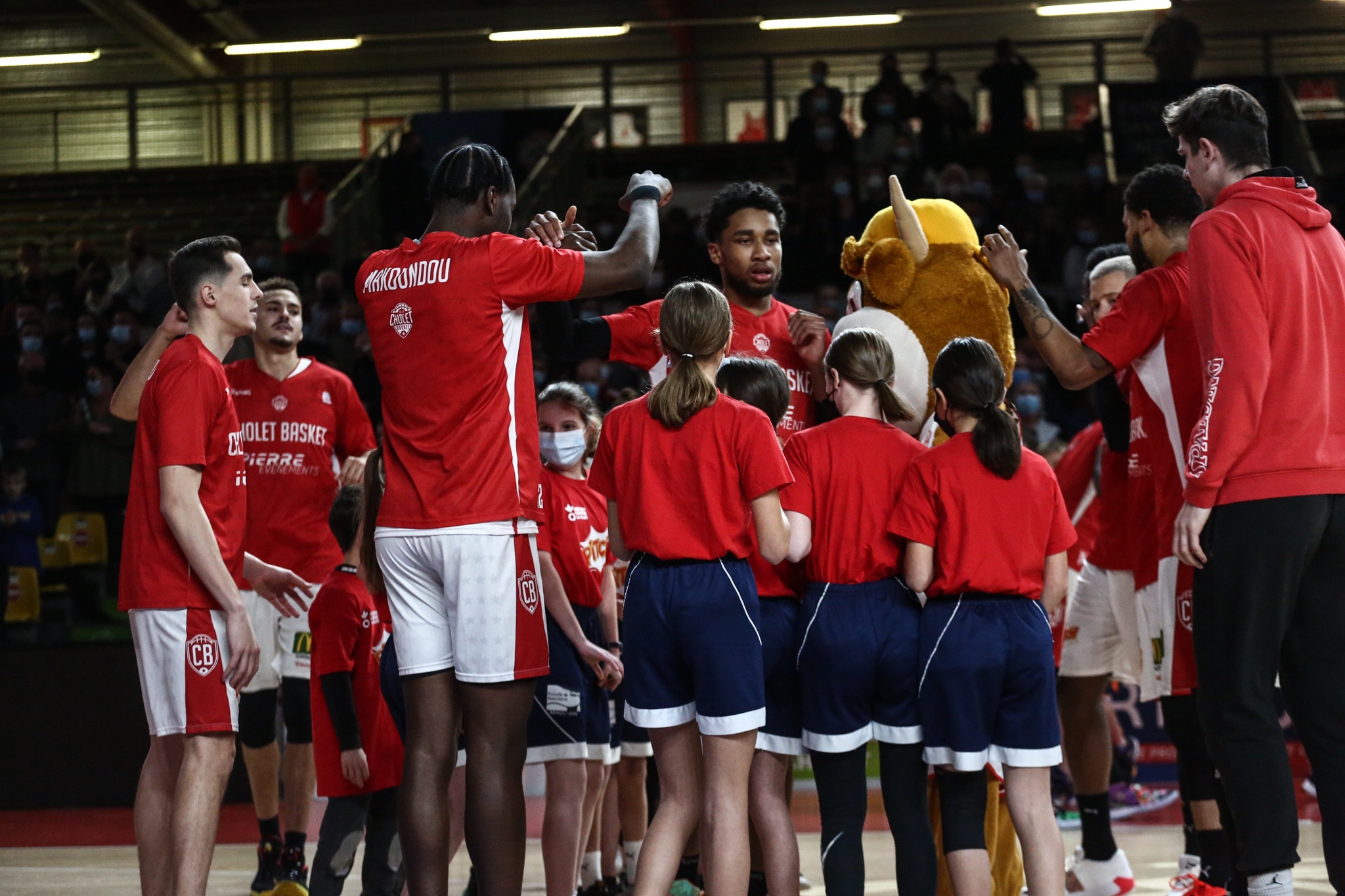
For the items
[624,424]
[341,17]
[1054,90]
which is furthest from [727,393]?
[341,17]

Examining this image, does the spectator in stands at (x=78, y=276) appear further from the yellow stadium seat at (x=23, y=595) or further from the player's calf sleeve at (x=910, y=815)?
the player's calf sleeve at (x=910, y=815)

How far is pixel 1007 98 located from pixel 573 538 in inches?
412

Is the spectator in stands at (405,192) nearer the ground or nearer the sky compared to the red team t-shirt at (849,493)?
nearer the sky

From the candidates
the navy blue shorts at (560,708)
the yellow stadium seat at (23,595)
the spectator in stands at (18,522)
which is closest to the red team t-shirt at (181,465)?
the navy blue shorts at (560,708)

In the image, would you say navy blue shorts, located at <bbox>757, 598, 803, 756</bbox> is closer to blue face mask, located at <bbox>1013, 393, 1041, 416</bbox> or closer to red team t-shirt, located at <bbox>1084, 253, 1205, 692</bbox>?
red team t-shirt, located at <bbox>1084, 253, 1205, 692</bbox>

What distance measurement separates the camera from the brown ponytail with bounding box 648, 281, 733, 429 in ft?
11.7

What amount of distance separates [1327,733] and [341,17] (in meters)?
18.6

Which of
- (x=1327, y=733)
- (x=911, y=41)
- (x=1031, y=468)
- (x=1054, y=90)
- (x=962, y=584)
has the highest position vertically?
(x=911, y=41)

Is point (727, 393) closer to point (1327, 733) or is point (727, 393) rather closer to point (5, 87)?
point (1327, 733)

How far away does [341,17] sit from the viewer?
63.7ft

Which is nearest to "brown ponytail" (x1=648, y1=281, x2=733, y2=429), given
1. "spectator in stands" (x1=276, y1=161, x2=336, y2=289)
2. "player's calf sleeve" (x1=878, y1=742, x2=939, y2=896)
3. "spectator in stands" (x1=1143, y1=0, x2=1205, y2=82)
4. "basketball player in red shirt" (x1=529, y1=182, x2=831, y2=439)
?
"basketball player in red shirt" (x1=529, y1=182, x2=831, y2=439)

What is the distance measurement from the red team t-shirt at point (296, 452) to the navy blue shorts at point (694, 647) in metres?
2.31

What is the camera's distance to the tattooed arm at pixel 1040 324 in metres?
4.04

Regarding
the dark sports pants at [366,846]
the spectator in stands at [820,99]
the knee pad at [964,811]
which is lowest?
the dark sports pants at [366,846]
